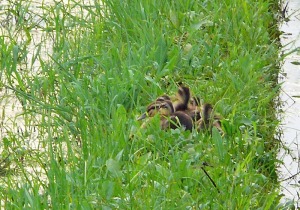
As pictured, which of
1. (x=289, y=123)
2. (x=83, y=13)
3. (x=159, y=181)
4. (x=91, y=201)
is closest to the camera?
(x=91, y=201)

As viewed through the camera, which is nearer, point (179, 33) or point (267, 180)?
point (267, 180)

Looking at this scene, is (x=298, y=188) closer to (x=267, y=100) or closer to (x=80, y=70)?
(x=267, y=100)

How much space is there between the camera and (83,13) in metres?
5.84

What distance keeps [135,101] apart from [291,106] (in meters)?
0.80

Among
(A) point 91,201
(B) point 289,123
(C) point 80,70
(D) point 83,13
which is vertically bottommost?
(A) point 91,201

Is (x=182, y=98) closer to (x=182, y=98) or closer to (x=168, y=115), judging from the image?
(x=182, y=98)

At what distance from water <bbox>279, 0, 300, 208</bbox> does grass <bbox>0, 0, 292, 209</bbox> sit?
6 cm

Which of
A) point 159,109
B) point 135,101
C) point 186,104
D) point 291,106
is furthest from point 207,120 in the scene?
point 291,106

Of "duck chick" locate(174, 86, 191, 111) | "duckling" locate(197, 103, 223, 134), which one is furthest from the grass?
"duck chick" locate(174, 86, 191, 111)

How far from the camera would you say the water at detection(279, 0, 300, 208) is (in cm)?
412

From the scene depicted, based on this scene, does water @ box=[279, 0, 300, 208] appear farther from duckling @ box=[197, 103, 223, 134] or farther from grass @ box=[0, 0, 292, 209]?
duckling @ box=[197, 103, 223, 134]

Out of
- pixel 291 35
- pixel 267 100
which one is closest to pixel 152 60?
pixel 267 100

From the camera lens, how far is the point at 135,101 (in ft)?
15.3

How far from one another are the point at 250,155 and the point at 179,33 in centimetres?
159
